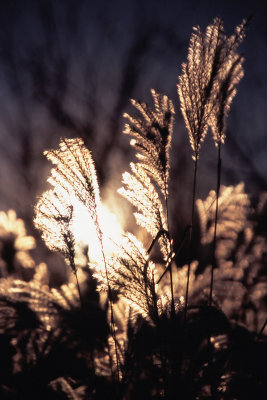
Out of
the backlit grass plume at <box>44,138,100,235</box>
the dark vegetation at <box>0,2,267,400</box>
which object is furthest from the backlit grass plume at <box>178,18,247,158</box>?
the backlit grass plume at <box>44,138,100,235</box>

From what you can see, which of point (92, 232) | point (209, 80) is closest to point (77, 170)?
point (92, 232)

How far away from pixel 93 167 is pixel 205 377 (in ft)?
4.60

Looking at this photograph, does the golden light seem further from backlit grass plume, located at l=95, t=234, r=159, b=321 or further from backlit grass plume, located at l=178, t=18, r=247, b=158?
backlit grass plume, located at l=178, t=18, r=247, b=158

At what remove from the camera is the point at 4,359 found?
2758 millimetres

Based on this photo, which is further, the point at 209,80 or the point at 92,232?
the point at 92,232

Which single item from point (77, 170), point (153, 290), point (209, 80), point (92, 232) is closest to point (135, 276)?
point (153, 290)

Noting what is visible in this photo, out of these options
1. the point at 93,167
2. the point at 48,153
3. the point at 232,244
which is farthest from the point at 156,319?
the point at 232,244

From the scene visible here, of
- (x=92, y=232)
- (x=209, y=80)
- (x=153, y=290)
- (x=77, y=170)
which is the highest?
(x=209, y=80)

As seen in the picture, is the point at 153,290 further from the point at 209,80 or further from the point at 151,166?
the point at 209,80

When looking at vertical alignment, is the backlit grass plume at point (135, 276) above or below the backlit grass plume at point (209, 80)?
below

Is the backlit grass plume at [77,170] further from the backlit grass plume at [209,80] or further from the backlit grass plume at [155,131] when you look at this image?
the backlit grass plume at [209,80]

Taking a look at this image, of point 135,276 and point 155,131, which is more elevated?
point 155,131

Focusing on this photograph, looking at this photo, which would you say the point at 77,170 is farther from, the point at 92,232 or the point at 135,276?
the point at 135,276

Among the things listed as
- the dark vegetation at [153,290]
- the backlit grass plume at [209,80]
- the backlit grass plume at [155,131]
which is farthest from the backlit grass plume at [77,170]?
the backlit grass plume at [209,80]
